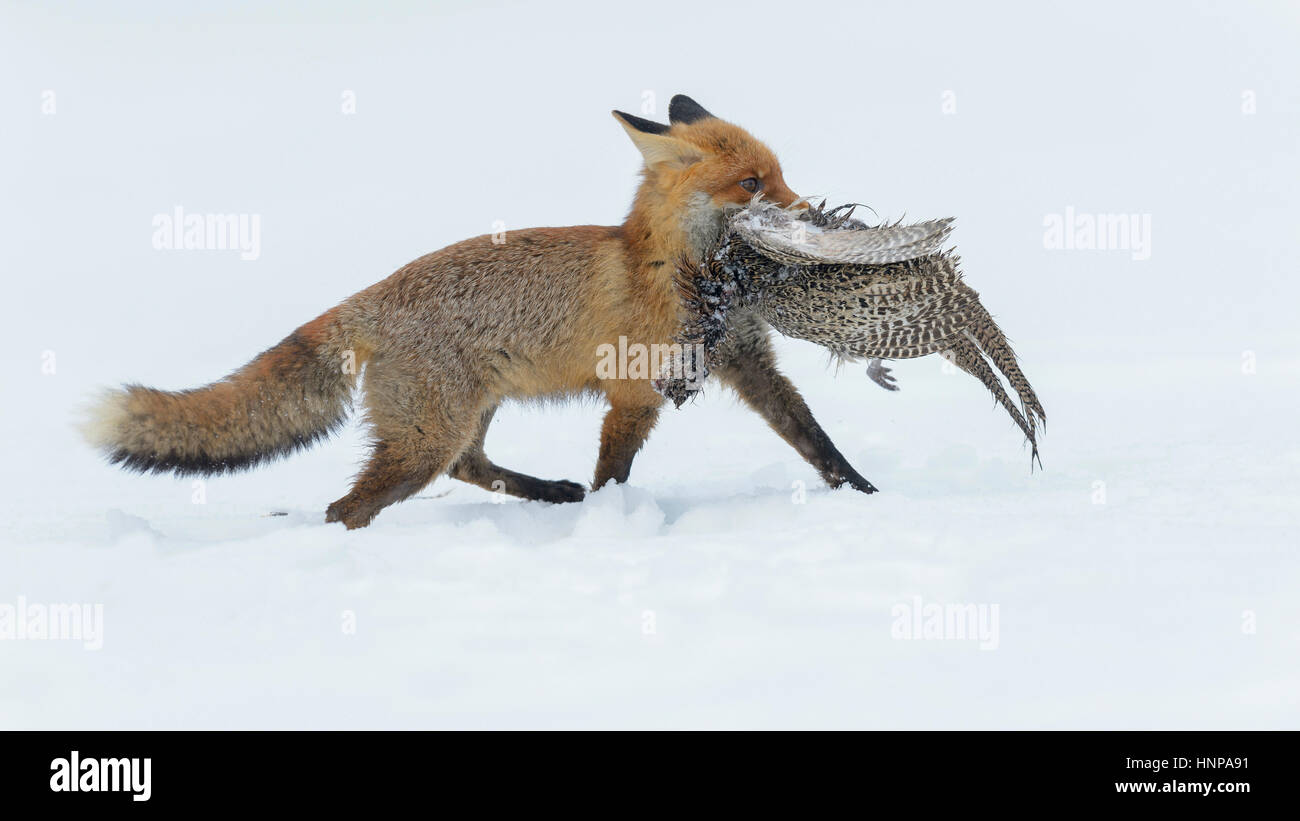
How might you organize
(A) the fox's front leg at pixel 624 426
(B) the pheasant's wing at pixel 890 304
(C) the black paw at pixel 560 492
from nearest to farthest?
(B) the pheasant's wing at pixel 890 304 → (A) the fox's front leg at pixel 624 426 → (C) the black paw at pixel 560 492

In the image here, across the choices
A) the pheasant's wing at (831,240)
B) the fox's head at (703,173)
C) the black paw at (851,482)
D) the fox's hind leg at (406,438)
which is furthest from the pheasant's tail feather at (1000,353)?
the fox's hind leg at (406,438)

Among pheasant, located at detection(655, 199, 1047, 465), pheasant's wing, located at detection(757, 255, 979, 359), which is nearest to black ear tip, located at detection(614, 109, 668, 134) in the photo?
pheasant, located at detection(655, 199, 1047, 465)

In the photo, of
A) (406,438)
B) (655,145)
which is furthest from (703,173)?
(406,438)

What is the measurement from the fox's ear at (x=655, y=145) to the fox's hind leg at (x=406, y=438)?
4.96 feet

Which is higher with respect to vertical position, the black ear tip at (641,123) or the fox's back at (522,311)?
the black ear tip at (641,123)

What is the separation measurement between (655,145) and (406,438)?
6.45 ft

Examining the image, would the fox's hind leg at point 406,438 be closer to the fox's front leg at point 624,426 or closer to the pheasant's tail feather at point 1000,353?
the fox's front leg at point 624,426

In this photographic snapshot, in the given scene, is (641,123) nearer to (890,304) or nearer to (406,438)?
(890,304)

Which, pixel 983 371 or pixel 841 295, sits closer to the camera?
pixel 841 295

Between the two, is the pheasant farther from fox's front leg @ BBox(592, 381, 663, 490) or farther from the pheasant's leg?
the pheasant's leg

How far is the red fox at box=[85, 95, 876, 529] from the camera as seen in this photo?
5.24 m

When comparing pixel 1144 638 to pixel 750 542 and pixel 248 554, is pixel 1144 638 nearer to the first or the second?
pixel 750 542

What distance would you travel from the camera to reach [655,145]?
17.7 feet

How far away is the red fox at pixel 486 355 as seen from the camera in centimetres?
524
